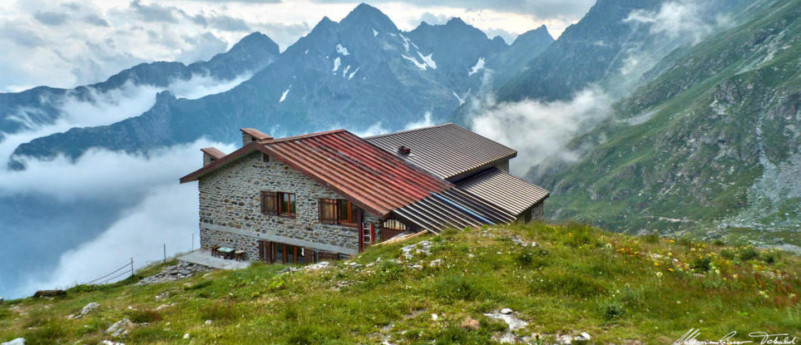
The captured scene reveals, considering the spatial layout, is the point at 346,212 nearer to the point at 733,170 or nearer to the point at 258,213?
the point at 258,213

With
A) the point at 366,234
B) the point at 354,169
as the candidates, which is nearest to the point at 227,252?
the point at 354,169

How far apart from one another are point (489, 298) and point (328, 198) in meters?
15.1

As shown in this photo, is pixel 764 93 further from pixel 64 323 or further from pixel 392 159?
pixel 64 323

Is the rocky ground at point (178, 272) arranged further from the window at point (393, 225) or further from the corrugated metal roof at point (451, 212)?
the corrugated metal roof at point (451, 212)

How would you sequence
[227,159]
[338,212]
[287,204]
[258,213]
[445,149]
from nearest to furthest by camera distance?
[338,212], [287,204], [227,159], [258,213], [445,149]

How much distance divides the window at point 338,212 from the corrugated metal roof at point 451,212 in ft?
8.44

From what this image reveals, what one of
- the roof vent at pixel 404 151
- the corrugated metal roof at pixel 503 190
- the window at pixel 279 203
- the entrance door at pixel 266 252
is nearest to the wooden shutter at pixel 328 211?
the window at pixel 279 203

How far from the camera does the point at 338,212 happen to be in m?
24.8

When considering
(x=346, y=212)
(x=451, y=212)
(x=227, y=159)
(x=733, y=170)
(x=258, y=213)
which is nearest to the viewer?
(x=346, y=212)

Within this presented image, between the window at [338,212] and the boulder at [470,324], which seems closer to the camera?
the boulder at [470,324]

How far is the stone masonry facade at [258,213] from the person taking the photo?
25.1 metres

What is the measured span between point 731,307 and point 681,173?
206628 mm

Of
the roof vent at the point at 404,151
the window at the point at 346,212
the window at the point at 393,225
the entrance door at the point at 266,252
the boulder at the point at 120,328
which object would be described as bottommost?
the boulder at the point at 120,328

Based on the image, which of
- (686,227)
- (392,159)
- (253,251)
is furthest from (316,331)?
(686,227)
